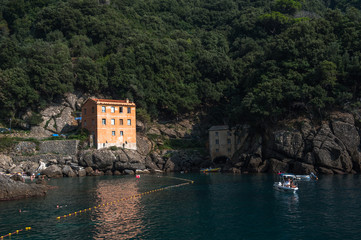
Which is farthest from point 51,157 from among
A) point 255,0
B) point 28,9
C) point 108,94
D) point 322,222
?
point 255,0

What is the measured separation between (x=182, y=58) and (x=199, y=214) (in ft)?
261

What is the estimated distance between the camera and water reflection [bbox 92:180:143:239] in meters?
27.5

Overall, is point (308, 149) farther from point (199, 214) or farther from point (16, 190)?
point (16, 190)

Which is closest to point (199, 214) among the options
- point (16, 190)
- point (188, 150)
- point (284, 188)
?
point (284, 188)

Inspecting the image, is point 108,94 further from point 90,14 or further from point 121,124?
point 90,14

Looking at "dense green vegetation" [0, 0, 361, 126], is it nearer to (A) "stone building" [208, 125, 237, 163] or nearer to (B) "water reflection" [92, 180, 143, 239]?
(A) "stone building" [208, 125, 237, 163]

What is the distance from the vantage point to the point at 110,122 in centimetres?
8244

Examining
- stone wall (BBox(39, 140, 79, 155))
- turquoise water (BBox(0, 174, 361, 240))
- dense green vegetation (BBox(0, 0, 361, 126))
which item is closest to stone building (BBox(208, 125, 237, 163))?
dense green vegetation (BBox(0, 0, 361, 126))

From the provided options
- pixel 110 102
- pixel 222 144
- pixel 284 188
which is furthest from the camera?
pixel 222 144

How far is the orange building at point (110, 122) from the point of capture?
8094 cm

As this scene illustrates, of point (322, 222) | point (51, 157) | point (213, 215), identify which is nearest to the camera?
point (322, 222)

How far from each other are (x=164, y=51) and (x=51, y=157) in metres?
46.7

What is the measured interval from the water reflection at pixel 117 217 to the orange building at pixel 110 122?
3302 centimetres

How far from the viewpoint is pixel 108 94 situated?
96375 millimetres
